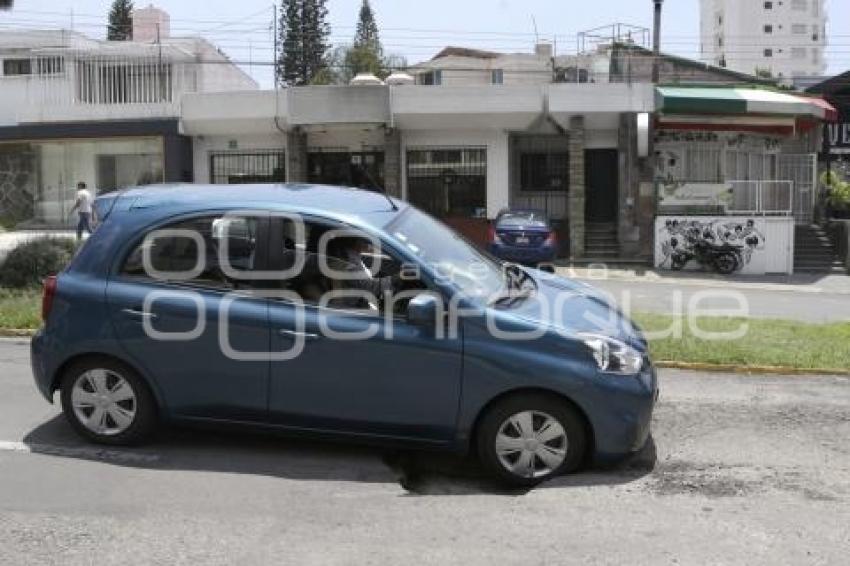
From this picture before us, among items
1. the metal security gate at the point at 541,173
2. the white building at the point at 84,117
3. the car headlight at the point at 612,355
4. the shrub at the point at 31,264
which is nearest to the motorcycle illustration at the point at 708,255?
the metal security gate at the point at 541,173

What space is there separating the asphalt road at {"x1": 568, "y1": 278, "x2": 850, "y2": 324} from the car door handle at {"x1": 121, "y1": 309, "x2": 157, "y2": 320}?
932 cm

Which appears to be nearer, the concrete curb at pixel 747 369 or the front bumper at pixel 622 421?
the front bumper at pixel 622 421

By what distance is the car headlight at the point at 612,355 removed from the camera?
18.2ft

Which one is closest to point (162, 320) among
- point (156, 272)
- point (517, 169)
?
point (156, 272)

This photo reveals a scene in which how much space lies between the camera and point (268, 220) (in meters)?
5.89

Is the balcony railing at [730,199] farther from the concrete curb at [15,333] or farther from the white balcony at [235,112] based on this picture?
the concrete curb at [15,333]

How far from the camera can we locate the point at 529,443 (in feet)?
18.2

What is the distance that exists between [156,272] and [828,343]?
289 inches

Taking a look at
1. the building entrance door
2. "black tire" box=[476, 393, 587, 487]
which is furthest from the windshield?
the building entrance door

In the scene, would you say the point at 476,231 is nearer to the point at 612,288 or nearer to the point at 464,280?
the point at 612,288

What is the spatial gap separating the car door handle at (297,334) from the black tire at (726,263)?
2144cm

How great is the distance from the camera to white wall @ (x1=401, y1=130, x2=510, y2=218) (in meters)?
27.6

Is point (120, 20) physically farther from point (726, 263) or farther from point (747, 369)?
point (747, 369)

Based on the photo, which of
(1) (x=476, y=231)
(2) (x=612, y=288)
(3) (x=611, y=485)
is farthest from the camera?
(1) (x=476, y=231)
